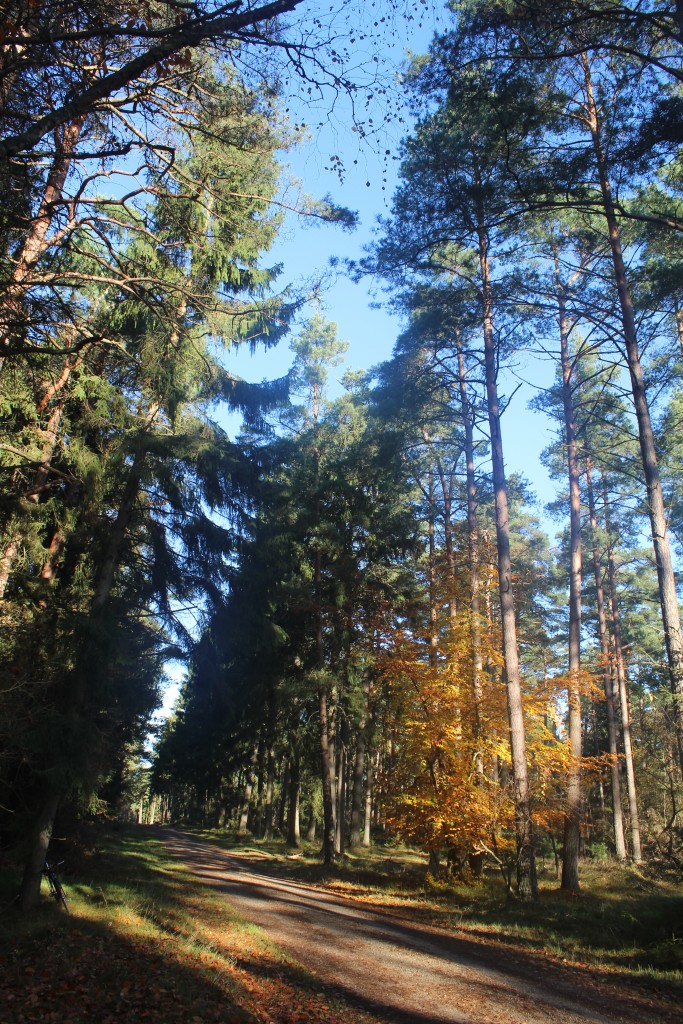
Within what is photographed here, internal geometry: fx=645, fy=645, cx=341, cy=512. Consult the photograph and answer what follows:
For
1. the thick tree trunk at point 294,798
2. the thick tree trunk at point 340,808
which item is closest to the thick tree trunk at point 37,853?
the thick tree trunk at point 340,808

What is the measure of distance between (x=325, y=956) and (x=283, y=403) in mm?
12294

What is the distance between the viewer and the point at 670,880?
16859 millimetres

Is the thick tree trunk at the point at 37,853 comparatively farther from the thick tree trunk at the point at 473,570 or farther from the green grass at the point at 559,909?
the thick tree trunk at the point at 473,570

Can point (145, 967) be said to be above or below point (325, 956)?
above

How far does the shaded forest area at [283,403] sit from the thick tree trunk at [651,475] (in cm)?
7

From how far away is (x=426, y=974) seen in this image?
24.8ft

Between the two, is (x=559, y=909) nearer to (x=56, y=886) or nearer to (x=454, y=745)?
(x=454, y=745)

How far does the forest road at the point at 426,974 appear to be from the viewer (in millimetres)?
6160

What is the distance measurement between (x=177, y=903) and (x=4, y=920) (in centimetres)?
296

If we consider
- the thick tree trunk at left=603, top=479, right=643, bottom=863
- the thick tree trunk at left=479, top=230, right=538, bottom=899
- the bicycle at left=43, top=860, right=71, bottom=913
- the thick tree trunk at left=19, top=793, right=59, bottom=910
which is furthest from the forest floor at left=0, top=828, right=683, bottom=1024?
the thick tree trunk at left=603, top=479, right=643, bottom=863

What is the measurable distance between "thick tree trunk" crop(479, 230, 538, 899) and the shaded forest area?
7cm

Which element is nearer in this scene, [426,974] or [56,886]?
[426,974]

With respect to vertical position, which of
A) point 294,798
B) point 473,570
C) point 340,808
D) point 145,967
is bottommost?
point 145,967

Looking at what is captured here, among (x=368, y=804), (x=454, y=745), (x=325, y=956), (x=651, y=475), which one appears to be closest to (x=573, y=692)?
(x=454, y=745)
